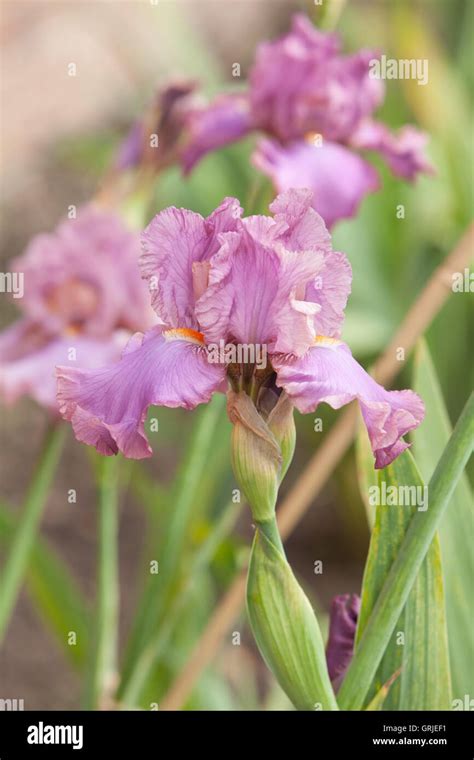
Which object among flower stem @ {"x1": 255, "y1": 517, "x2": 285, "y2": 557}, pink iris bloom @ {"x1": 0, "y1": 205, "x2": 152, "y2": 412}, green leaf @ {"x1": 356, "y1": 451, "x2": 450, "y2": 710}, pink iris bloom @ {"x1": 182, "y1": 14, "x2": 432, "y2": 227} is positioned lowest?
green leaf @ {"x1": 356, "y1": 451, "x2": 450, "y2": 710}

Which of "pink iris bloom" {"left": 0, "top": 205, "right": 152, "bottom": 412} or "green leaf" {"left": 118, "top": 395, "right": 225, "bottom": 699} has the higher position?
"pink iris bloom" {"left": 0, "top": 205, "right": 152, "bottom": 412}

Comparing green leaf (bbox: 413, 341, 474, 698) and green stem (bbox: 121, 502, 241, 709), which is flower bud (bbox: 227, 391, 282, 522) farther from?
green stem (bbox: 121, 502, 241, 709)

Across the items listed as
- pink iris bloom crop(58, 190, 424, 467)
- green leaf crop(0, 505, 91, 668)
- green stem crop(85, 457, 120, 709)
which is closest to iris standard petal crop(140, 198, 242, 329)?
pink iris bloom crop(58, 190, 424, 467)

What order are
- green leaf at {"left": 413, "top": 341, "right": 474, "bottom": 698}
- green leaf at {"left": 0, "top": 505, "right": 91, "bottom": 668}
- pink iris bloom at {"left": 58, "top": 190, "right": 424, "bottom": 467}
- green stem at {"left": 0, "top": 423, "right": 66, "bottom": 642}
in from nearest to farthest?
pink iris bloom at {"left": 58, "top": 190, "right": 424, "bottom": 467} < green leaf at {"left": 413, "top": 341, "right": 474, "bottom": 698} < green stem at {"left": 0, "top": 423, "right": 66, "bottom": 642} < green leaf at {"left": 0, "top": 505, "right": 91, "bottom": 668}

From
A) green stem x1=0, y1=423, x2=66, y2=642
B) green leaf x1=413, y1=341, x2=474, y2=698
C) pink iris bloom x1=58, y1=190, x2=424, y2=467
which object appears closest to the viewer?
pink iris bloom x1=58, y1=190, x2=424, y2=467

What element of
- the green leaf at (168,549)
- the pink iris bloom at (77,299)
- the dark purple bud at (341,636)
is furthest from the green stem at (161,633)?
the dark purple bud at (341,636)

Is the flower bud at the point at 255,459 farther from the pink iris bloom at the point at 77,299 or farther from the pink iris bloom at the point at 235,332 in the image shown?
the pink iris bloom at the point at 77,299
